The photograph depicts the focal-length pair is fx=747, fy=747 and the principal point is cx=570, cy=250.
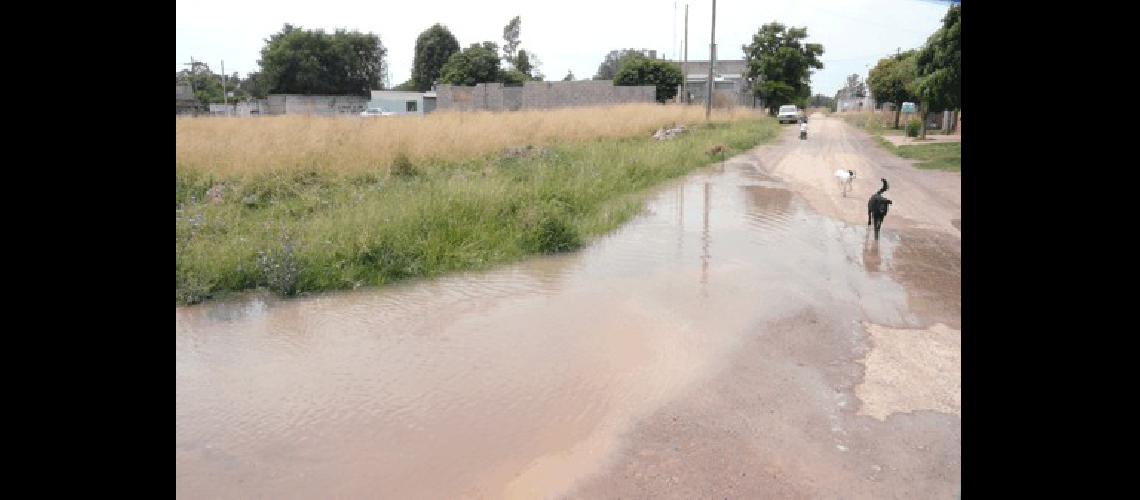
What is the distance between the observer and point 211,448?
3643 millimetres

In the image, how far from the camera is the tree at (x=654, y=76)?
41781 millimetres

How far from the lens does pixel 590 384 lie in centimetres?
451

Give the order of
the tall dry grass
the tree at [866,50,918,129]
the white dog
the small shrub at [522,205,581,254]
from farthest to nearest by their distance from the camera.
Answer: the tree at [866,50,918,129]
the white dog
the tall dry grass
the small shrub at [522,205,581,254]

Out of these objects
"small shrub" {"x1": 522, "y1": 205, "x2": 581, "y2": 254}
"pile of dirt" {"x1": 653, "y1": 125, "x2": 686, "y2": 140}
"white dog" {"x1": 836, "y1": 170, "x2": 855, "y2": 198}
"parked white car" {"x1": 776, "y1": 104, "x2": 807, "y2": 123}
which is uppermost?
"parked white car" {"x1": 776, "y1": 104, "x2": 807, "y2": 123}

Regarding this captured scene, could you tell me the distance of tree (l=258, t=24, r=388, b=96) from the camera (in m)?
51.1

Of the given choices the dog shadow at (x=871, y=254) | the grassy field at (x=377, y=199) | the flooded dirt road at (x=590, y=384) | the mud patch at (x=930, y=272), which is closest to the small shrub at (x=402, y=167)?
the grassy field at (x=377, y=199)

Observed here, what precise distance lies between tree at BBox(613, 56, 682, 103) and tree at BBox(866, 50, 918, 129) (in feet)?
36.2

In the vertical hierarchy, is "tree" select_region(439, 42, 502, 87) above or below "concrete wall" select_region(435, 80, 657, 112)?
above

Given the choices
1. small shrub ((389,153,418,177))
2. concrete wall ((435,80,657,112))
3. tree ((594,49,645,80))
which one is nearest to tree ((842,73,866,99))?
tree ((594,49,645,80))

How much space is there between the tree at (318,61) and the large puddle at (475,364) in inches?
1906

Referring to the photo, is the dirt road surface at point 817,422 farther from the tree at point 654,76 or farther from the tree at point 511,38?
the tree at point 511,38

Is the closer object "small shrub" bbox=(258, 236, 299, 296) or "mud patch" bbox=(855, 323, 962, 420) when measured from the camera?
"mud patch" bbox=(855, 323, 962, 420)

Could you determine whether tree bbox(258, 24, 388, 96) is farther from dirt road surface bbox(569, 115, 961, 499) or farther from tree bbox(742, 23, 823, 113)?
dirt road surface bbox(569, 115, 961, 499)
